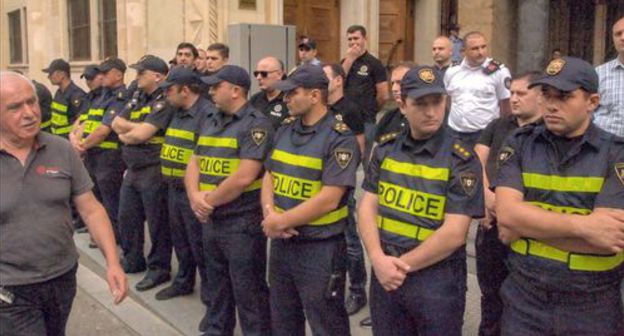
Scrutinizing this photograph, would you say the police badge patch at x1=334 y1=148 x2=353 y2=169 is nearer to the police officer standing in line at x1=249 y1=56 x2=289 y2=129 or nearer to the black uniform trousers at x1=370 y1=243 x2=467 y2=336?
the black uniform trousers at x1=370 y1=243 x2=467 y2=336

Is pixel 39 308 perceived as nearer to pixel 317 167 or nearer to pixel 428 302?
pixel 317 167

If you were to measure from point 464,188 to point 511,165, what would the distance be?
261 mm

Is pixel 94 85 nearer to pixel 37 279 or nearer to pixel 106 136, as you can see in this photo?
pixel 106 136

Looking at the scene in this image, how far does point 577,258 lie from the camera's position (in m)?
3.03

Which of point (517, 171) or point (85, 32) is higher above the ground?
point (85, 32)

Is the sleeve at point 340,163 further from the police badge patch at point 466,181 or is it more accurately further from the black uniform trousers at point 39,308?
the black uniform trousers at point 39,308

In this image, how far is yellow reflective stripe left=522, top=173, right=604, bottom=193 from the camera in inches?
119

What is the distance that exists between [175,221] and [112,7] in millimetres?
9390

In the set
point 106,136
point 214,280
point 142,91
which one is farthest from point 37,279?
point 106,136

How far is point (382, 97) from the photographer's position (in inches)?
256

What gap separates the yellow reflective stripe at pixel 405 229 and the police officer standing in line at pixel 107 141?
13.6 feet

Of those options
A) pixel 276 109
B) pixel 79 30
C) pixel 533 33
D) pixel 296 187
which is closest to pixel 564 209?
pixel 296 187

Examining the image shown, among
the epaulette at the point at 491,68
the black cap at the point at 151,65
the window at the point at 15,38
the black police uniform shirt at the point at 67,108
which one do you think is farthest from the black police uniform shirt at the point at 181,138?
the window at the point at 15,38

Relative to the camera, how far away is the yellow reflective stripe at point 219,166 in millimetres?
4758
